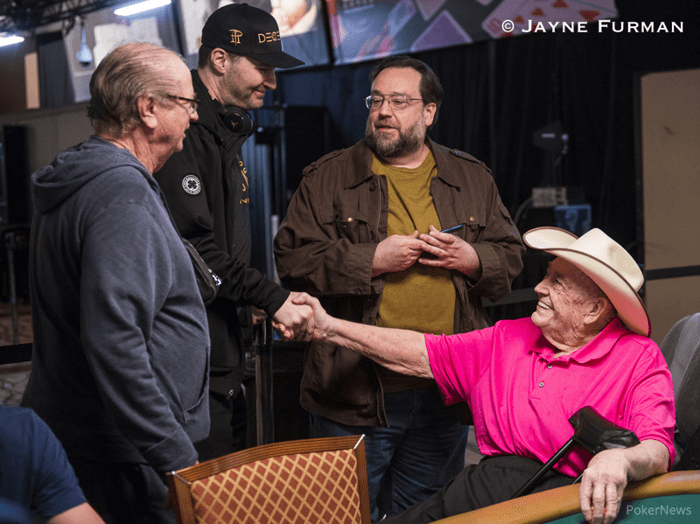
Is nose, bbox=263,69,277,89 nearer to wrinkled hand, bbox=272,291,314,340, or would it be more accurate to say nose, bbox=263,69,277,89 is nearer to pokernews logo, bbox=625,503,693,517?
wrinkled hand, bbox=272,291,314,340

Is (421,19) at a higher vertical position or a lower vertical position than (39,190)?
higher

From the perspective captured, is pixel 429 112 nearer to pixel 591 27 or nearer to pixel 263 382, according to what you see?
pixel 263 382

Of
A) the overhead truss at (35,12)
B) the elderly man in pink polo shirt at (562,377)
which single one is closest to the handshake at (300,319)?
the elderly man in pink polo shirt at (562,377)

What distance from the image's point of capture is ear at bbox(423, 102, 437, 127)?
2.42 m

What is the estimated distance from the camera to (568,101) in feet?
20.8

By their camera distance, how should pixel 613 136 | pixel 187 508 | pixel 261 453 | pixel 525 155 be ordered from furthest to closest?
pixel 525 155 < pixel 613 136 < pixel 261 453 < pixel 187 508

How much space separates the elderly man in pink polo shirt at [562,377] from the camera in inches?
69.6

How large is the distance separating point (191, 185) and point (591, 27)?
5153mm

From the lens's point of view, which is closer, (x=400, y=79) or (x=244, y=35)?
(x=244, y=35)

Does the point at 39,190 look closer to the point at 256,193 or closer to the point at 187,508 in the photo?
the point at 187,508

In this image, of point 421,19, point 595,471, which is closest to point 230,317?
point 595,471

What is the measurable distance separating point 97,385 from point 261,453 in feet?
1.16

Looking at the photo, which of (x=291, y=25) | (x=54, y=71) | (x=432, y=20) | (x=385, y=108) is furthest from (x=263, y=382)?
(x=54, y=71)

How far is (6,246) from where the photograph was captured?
410 inches
